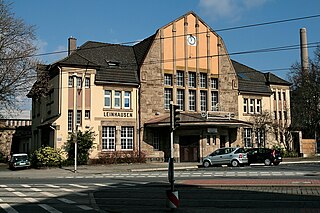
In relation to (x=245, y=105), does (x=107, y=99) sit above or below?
above

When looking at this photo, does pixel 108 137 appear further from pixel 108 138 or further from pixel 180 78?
pixel 180 78

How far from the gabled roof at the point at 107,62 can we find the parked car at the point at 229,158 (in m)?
11.5

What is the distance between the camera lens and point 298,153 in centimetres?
5147

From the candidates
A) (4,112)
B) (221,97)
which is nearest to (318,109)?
(221,97)

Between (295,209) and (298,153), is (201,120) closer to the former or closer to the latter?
(298,153)

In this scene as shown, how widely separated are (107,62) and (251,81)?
17619 millimetres

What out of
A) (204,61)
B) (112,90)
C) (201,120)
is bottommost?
(201,120)

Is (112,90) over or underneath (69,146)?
over

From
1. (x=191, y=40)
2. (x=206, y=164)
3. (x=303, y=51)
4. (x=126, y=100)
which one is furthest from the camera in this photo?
(x=303, y=51)

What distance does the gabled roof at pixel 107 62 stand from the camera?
4103 cm

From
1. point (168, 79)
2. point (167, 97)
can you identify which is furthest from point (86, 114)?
point (168, 79)

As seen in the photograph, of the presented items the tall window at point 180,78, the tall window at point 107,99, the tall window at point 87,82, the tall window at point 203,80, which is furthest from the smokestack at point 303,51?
the tall window at point 87,82

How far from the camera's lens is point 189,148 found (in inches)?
1690

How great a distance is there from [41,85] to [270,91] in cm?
2674
